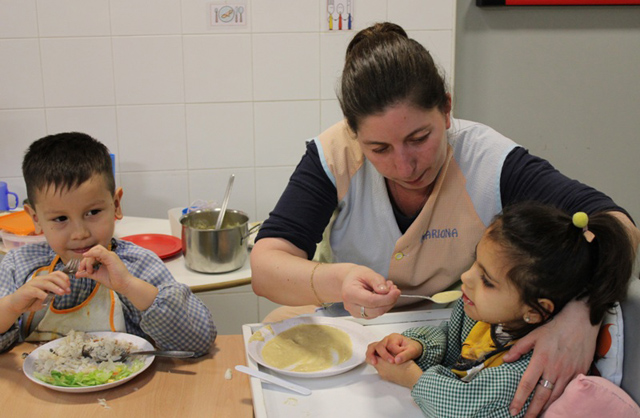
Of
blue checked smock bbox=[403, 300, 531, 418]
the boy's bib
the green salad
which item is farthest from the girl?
the boy's bib

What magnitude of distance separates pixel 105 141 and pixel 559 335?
233 cm

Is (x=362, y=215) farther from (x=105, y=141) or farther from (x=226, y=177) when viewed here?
(x=105, y=141)

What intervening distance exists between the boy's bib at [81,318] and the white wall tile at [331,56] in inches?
65.0

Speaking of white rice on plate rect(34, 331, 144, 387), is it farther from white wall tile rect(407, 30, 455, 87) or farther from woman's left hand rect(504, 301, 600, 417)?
white wall tile rect(407, 30, 455, 87)

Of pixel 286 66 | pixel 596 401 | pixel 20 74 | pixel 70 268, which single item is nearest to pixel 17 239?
pixel 70 268

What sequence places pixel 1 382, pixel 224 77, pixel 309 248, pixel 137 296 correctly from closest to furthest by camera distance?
pixel 1 382, pixel 137 296, pixel 309 248, pixel 224 77

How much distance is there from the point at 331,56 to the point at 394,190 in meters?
1.40

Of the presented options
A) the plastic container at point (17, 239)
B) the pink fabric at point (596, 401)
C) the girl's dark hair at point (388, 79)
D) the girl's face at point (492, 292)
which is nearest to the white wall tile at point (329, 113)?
the plastic container at point (17, 239)

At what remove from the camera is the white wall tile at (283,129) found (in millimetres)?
2941

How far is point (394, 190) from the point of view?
65.3 inches

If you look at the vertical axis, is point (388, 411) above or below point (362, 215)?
below

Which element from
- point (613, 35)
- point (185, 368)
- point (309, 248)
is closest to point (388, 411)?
point (185, 368)

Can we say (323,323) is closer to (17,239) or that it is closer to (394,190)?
(394,190)

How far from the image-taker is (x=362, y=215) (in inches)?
65.9
